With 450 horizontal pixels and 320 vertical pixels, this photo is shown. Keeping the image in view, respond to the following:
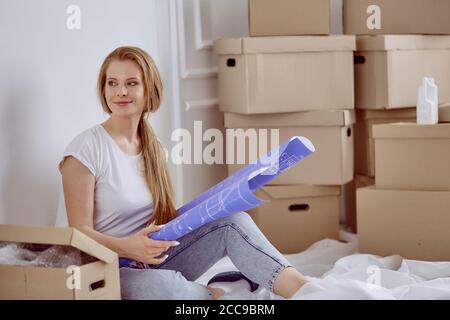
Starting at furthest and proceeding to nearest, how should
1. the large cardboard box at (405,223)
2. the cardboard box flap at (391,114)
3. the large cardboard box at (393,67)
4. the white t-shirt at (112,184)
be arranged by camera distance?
1. the cardboard box flap at (391,114)
2. the large cardboard box at (393,67)
3. the large cardboard box at (405,223)
4. the white t-shirt at (112,184)

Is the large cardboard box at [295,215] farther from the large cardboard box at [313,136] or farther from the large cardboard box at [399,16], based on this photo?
the large cardboard box at [399,16]

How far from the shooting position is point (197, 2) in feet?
8.70

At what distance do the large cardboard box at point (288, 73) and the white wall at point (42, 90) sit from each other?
0.43 m

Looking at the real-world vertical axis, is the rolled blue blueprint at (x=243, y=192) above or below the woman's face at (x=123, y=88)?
below

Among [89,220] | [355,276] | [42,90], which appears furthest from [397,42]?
[89,220]

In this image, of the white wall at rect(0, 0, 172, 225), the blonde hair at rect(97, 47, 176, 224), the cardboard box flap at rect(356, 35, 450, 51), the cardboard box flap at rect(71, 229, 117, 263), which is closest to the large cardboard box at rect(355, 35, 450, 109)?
the cardboard box flap at rect(356, 35, 450, 51)

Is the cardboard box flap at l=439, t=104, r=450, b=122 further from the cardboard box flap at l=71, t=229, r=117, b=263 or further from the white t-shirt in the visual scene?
the cardboard box flap at l=71, t=229, r=117, b=263

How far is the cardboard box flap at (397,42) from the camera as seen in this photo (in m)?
2.55

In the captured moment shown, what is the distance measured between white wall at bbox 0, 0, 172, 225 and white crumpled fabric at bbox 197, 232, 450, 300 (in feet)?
1.58

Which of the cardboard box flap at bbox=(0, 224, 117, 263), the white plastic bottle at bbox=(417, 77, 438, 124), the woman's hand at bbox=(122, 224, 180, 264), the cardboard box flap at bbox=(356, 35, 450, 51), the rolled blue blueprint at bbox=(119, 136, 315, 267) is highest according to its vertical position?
the cardboard box flap at bbox=(356, 35, 450, 51)

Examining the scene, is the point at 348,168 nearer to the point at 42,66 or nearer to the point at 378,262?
the point at 378,262

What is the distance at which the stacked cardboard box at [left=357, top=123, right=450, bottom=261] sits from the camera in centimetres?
222

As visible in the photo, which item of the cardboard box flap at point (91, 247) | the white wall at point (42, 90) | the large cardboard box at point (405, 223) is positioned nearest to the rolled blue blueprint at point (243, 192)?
the cardboard box flap at point (91, 247)

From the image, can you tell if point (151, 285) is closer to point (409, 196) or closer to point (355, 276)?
point (355, 276)
